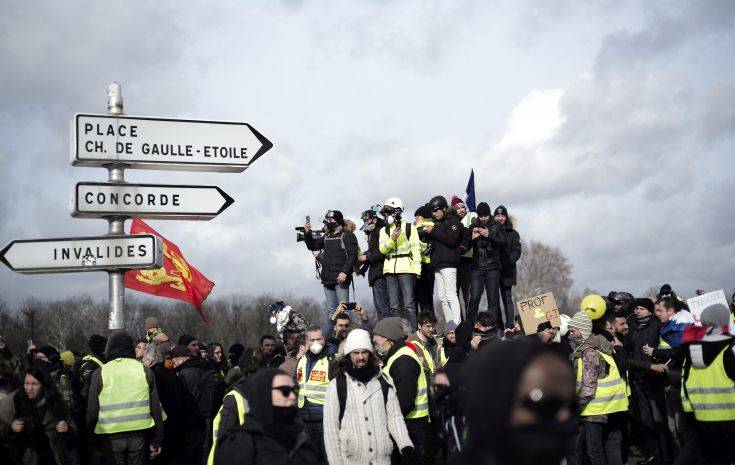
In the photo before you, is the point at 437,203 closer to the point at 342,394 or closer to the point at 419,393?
the point at 419,393

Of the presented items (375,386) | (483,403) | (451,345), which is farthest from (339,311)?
(483,403)

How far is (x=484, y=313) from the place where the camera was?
33.4 ft

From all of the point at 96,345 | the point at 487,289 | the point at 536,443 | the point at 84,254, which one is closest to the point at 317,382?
the point at 96,345

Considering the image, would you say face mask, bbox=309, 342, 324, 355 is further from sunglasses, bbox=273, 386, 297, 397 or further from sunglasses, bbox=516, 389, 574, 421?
sunglasses, bbox=516, 389, 574, 421

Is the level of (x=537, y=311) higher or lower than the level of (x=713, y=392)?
higher

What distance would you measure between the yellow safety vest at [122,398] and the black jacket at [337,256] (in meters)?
5.46

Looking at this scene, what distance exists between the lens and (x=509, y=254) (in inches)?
558

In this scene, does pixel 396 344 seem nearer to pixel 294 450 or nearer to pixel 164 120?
pixel 164 120

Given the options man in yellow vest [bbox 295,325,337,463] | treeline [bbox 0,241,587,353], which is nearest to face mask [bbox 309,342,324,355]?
man in yellow vest [bbox 295,325,337,463]

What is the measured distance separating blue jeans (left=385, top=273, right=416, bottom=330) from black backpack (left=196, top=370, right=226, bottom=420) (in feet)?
10.2

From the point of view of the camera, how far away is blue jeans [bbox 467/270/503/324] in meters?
13.6

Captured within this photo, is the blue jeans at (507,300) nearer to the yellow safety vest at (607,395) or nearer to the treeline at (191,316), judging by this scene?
the yellow safety vest at (607,395)

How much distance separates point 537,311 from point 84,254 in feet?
21.3

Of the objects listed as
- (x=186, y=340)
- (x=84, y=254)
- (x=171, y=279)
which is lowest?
(x=186, y=340)
